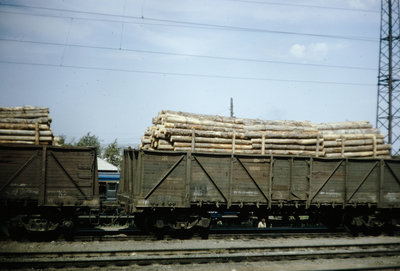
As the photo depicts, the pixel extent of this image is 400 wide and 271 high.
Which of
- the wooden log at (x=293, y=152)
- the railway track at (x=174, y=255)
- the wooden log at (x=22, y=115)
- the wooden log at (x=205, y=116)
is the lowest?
the railway track at (x=174, y=255)

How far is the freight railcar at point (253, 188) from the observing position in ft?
36.4

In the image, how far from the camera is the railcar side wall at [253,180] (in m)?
11.1

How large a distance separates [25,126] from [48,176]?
6.25 feet

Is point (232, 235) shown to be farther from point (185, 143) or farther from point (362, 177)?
point (362, 177)

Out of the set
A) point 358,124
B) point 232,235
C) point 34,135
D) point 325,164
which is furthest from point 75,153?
point 358,124

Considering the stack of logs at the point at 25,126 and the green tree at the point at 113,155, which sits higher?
the stack of logs at the point at 25,126

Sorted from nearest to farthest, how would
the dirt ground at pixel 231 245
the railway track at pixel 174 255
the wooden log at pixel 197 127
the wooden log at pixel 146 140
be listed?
the railway track at pixel 174 255
the dirt ground at pixel 231 245
the wooden log at pixel 197 127
the wooden log at pixel 146 140

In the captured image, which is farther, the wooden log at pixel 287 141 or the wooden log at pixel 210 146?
the wooden log at pixel 287 141

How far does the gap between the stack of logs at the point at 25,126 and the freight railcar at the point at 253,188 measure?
9.55 feet

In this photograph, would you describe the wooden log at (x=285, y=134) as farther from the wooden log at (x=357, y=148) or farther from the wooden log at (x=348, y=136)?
the wooden log at (x=357, y=148)

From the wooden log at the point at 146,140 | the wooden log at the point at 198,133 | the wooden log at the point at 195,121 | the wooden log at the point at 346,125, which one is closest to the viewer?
the wooden log at the point at 198,133

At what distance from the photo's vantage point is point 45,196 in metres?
10.6

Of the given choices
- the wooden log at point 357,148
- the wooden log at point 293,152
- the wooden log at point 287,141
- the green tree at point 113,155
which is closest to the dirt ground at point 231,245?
the wooden log at point 293,152

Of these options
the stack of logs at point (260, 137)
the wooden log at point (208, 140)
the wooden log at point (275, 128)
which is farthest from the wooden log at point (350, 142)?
the wooden log at point (208, 140)
